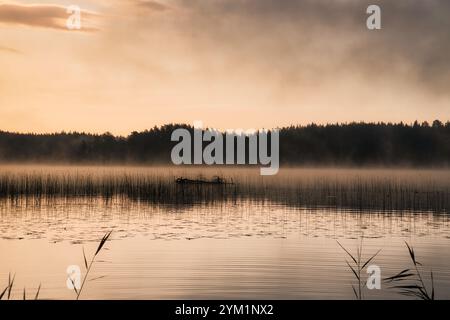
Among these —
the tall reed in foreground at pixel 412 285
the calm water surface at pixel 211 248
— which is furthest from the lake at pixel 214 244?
the tall reed in foreground at pixel 412 285

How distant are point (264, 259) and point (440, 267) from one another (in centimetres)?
444

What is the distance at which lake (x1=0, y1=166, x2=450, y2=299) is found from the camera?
47.9 ft

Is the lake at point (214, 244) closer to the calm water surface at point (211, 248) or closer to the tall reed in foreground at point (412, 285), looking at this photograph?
the calm water surface at point (211, 248)

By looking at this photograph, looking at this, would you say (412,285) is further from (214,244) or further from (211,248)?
→ (214,244)

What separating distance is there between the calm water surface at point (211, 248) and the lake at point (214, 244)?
3 cm

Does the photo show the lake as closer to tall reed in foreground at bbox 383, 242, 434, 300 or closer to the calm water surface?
the calm water surface

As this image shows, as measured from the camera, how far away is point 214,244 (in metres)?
20.6

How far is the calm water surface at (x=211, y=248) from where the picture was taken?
1455 cm

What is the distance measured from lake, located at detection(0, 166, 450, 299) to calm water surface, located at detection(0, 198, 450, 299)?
0.11ft

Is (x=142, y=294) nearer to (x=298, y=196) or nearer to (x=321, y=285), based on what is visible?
(x=321, y=285)

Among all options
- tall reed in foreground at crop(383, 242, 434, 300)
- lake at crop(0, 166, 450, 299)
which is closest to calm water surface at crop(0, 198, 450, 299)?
lake at crop(0, 166, 450, 299)

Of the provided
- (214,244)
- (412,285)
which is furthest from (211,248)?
(412,285)
